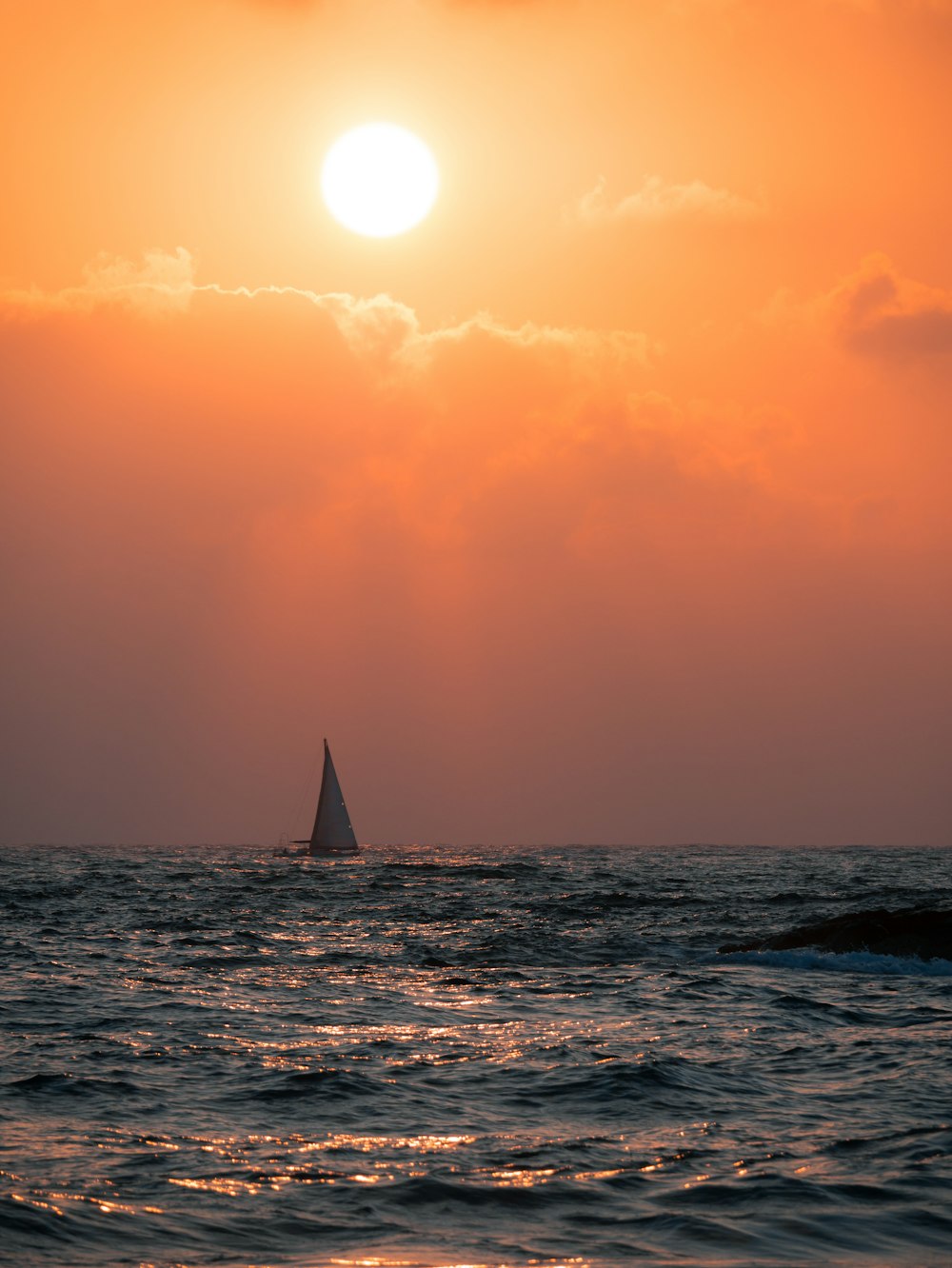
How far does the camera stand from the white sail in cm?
12219

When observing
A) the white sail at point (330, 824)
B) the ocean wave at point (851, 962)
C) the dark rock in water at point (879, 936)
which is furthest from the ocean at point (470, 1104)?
the white sail at point (330, 824)

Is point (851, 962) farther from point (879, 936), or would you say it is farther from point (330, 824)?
point (330, 824)

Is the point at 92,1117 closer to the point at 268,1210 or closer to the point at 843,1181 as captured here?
the point at 268,1210

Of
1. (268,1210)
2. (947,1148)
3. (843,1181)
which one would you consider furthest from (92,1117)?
(947,1148)

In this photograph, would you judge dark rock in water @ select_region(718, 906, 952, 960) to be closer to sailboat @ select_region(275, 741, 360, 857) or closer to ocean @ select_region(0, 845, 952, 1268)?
ocean @ select_region(0, 845, 952, 1268)

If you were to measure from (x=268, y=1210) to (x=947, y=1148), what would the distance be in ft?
26.2

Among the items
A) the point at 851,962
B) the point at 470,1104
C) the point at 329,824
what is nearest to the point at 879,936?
the point at 851,962

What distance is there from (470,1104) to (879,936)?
2068cm

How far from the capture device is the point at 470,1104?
17203 mm

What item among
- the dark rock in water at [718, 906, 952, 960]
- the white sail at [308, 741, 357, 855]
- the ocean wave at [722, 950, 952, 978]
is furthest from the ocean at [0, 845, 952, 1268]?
the white sail at [308, 741, 357, 855]

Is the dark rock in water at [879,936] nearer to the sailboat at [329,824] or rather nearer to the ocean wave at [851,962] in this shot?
the ocean wave at [851,962]

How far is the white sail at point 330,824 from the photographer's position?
122 m

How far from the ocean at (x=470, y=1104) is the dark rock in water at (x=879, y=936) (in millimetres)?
562

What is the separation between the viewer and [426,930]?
144ft
